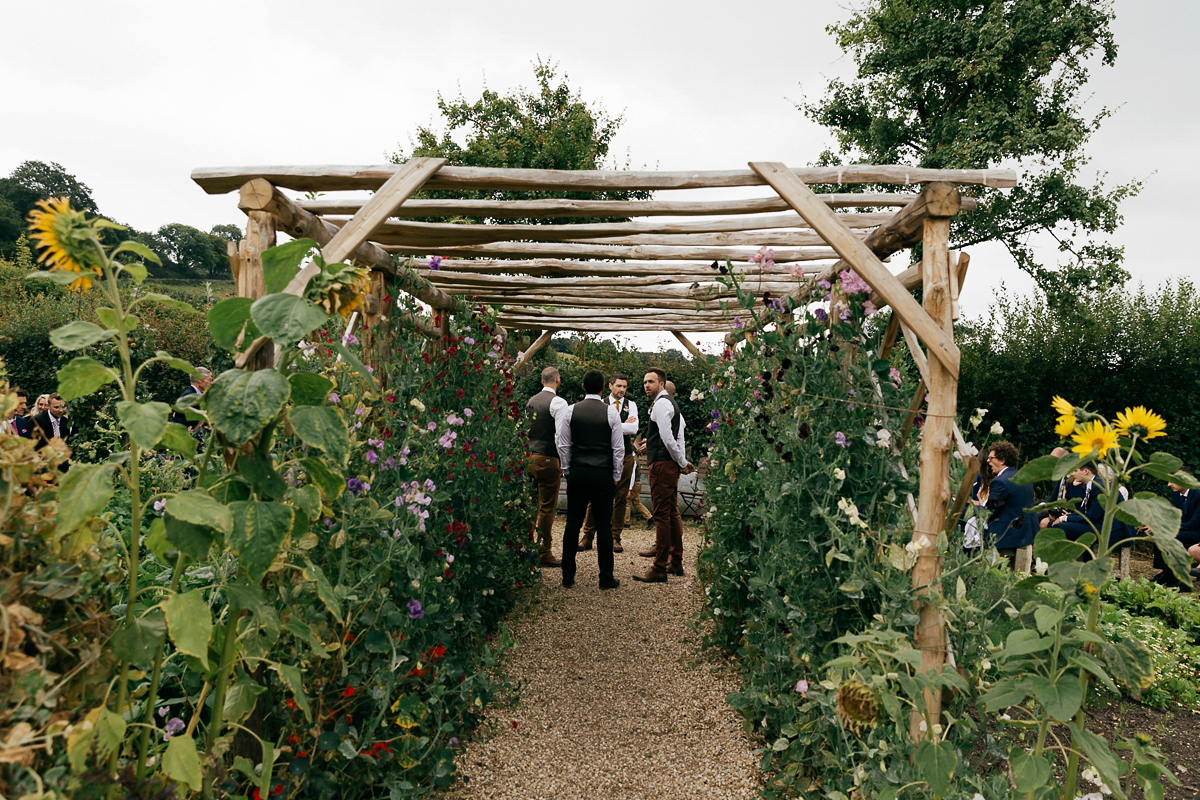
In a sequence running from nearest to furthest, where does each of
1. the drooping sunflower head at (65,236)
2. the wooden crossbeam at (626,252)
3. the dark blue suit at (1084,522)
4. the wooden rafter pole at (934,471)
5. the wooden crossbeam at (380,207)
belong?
the drooping sunflower head at (65,236)
the wooden rafter pole at (934,471)
the wooden crossbeam at (380,207)
the wooden crossbeam at (626,252)
the dark blue suit at (1084,522)

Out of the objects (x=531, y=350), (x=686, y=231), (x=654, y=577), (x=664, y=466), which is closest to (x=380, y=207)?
(x=686, y=231)

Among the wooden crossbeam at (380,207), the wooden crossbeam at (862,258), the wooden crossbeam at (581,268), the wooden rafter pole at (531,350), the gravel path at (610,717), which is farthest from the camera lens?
the wooden rafter pole at (531,350)

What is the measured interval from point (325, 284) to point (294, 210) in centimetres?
168

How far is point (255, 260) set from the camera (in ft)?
7.63

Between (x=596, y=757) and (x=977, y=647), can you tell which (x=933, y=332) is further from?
(x=596, y=757)

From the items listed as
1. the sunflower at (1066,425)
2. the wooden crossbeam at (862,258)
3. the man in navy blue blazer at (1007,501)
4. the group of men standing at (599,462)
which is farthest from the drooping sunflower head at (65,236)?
the man in navy blue blazer at (1007,501)

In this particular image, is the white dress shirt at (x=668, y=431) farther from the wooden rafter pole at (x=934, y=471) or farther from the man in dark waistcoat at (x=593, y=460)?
the wooden rafter pole at (x=934, y=471)

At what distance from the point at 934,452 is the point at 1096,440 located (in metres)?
1.01

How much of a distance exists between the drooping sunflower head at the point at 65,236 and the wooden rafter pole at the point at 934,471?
2392 mm

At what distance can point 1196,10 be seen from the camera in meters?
4.52

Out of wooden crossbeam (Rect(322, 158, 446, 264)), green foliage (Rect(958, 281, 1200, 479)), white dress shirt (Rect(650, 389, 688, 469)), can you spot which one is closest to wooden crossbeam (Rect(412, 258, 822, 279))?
white dress shirt (Rect(650, 389, 688, 469))

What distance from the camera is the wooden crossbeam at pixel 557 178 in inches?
98.8

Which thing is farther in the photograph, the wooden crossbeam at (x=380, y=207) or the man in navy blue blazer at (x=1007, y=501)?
the man in navy blue blazer at (x=1007, y=501)

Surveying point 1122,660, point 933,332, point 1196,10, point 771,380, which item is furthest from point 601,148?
point 1122,660
